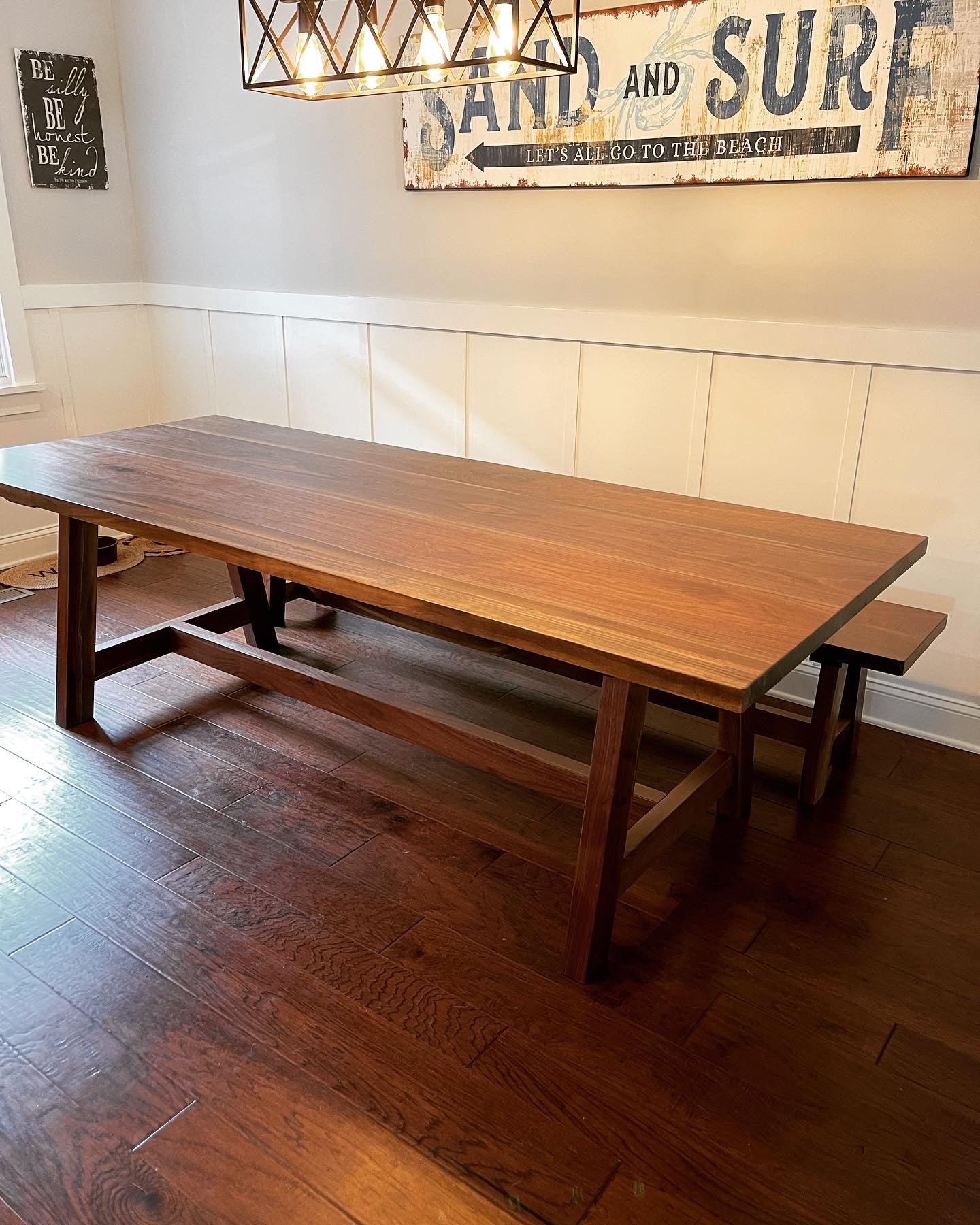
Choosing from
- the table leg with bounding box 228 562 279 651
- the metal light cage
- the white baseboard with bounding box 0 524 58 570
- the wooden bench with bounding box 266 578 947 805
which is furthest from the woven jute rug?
the metal light cage

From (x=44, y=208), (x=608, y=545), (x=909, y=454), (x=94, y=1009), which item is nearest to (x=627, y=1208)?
(x=94, y=1009)

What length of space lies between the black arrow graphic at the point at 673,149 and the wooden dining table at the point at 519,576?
1026mm

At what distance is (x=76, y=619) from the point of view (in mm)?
2584

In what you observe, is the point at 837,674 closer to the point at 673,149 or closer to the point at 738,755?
the point at 738,755

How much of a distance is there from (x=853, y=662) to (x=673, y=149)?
153 cm

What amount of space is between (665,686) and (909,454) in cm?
156

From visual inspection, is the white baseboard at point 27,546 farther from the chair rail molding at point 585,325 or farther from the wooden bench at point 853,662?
the wooden bench at point 853,662

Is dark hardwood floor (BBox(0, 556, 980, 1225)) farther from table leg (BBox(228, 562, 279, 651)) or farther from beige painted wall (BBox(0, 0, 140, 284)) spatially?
beige painted wall (BBox(0, 0, 140, 284))

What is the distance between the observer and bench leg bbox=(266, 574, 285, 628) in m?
3.17

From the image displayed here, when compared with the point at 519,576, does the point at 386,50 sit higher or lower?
higher

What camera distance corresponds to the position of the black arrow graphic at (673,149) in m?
2.42

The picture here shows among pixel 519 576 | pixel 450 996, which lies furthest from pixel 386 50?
pixel 450 996

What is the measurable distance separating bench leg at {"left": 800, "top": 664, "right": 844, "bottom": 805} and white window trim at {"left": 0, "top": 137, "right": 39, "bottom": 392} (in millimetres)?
3349

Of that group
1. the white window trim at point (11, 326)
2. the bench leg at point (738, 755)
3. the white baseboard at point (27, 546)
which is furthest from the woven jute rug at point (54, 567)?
the bench leg at point (738, 755)
